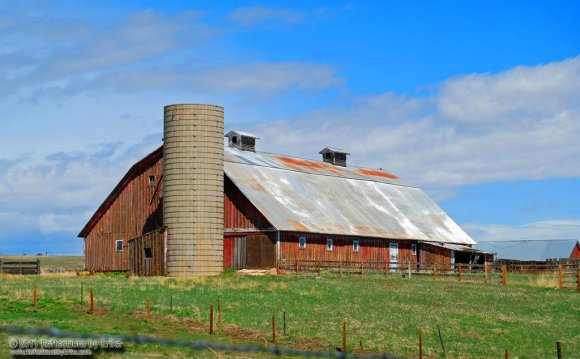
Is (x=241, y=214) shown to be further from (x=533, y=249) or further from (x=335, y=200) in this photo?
(x=533, y=249)

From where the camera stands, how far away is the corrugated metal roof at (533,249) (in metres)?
98.1

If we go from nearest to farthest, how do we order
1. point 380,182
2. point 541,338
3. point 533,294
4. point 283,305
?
1. point 541,338
2. point 283,305
3. point 533,294
4. point 380,182

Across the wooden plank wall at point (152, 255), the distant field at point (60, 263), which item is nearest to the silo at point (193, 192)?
the wooden plank wall at point (152, 255)

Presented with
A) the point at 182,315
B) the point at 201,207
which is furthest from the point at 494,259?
the point at 182,315

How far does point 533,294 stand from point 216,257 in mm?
17993

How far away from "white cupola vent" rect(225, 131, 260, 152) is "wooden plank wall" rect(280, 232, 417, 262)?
1389cm

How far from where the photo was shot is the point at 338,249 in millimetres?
62125

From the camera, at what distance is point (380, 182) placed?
3110 inches

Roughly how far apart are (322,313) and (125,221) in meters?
30.3

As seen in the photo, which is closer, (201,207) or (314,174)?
(201,207)

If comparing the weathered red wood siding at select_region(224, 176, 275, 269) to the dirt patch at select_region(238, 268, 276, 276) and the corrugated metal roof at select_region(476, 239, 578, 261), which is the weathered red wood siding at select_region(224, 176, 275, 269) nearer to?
the dirt patch at select_region(238, 268, 276, 276)

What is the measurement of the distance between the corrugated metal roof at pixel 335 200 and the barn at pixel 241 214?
13cm

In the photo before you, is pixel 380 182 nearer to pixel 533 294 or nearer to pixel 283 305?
pixel 533 294

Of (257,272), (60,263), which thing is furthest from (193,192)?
(60,263)
